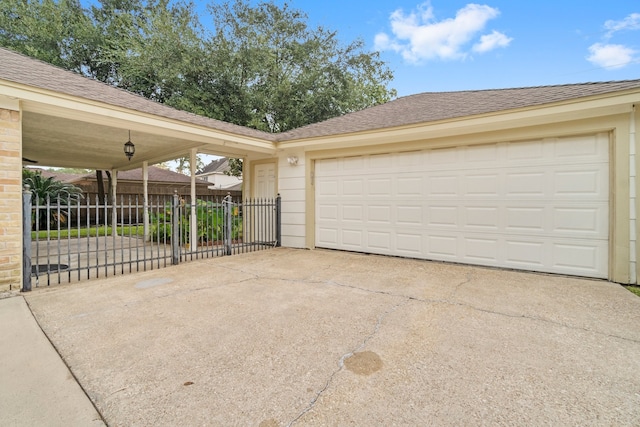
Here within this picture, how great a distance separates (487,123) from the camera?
16.3ft

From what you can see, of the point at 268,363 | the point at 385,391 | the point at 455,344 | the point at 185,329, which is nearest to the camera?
the point at 385,391

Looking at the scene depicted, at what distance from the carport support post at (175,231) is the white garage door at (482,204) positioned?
10.7 feet

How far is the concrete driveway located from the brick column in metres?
0.40

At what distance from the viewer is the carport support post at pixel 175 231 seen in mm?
5535

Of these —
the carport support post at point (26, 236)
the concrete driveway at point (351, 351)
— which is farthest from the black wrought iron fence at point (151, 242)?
the concrete driveway at point (351, 351)

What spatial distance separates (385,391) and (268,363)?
86 centimetres

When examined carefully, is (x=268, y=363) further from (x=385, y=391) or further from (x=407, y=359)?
(x=407, y=359)

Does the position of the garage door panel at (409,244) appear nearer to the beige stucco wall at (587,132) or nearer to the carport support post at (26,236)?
the beige stucco wall at (587,132)

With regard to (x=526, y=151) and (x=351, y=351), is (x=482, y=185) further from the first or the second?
(x=351, y=351)

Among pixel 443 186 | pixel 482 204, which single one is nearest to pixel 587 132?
pixel 482 204

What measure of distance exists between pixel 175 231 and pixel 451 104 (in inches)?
250

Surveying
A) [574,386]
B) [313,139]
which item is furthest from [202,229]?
[574,386]

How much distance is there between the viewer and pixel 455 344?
246 centimetres

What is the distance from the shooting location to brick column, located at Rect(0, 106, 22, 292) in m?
3.71
